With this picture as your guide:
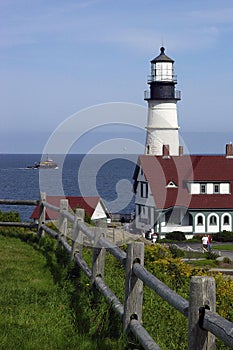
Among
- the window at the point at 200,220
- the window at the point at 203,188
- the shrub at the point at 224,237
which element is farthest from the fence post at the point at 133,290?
the window at the point at 203,188

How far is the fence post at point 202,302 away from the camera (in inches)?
145

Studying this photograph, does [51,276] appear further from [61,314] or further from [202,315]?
[202,315]

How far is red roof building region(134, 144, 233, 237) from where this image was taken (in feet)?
154

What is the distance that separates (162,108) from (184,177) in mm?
5670

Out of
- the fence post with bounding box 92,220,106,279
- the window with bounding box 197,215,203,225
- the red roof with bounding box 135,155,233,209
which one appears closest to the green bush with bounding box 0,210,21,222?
the fence post with bounding box 92,220,106,279

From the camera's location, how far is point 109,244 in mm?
6383

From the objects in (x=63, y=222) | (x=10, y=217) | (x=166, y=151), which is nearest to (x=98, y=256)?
(x=63, y=222)

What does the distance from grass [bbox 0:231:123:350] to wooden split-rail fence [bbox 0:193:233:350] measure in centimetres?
27

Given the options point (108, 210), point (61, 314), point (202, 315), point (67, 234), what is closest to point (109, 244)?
point (61, 314)

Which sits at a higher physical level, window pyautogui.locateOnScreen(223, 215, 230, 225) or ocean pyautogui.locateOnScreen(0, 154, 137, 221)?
ocean pyautogui.locateOnScreen(0, 154, 137, 221)

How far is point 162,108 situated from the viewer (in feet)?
159

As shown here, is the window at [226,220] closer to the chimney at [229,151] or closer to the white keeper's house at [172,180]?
the white keeper's house at [172,180]

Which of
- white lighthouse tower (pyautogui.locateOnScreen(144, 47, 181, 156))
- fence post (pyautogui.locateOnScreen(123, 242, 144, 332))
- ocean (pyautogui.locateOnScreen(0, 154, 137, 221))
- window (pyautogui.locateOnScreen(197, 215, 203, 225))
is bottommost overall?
window (pyautogui.locateOnScreen(197, 215, 203, 225))

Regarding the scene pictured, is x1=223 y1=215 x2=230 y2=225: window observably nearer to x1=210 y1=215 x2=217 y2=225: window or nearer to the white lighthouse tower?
x1=210 y1=215 x2=217 y2=225: window
